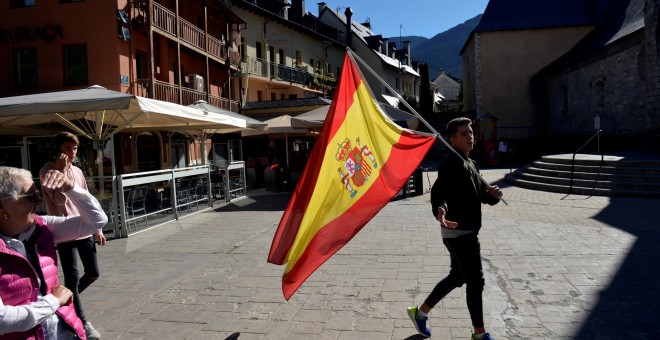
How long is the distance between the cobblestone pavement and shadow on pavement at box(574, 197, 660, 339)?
16 millimetres

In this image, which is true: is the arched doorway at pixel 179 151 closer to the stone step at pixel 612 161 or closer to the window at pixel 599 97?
the stone step at pixel 612 161

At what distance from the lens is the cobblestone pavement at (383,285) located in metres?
4.55

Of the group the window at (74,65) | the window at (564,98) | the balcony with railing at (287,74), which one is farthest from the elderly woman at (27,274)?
the window at (564,98)

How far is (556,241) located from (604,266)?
5.42 feet


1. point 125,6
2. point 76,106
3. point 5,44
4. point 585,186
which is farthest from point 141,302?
point 5,44

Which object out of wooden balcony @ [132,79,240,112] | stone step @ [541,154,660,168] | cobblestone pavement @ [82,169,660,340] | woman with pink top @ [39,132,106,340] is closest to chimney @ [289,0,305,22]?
wooden balcony @ [132,79,240,112]

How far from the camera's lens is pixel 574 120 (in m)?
31.2

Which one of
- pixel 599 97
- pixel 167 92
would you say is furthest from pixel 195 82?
pixel 599 97

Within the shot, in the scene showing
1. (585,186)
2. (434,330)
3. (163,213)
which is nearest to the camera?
(434,330)

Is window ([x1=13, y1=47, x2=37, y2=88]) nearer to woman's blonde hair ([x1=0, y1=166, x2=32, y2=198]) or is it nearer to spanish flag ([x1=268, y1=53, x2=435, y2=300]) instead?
spanish flag ([x1=268, y1=53, x2=435, y2=300])

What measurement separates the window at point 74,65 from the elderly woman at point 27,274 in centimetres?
1855

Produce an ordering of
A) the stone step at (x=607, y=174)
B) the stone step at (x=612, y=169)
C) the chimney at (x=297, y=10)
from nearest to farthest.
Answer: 1. the stone step at (x=607, y=174)
2. the stone step at (x=612, y=169)
3. the chimney at (x=297, y=10)

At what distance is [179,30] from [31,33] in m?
5.52

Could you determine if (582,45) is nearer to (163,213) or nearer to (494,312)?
(163,213)
